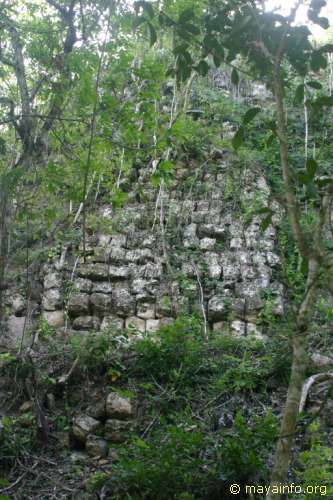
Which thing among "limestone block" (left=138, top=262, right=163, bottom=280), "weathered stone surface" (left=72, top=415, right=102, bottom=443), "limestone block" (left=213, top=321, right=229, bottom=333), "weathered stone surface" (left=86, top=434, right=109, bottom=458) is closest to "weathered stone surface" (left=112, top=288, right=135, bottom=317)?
"limestone block" (left=138, top=262, right=163, bottom=280)

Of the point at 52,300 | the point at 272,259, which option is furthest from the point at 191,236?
the point at 52,300

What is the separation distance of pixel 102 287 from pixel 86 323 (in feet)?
1.85

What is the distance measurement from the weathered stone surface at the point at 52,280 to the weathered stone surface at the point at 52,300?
6 cm

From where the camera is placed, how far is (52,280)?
6523 mm

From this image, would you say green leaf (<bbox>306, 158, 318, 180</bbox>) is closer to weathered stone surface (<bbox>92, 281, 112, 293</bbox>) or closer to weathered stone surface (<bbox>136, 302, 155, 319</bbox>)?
weathered stone surface (<bbox>136, 302, 155, 319</bbox>)

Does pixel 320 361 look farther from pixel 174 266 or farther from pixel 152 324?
pixel 174 266

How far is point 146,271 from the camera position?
6684 mm

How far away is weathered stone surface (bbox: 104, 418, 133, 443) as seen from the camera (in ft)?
13.7

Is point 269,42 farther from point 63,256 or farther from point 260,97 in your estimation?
point 260,97

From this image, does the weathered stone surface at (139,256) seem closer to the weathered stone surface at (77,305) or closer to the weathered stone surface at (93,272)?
the weathered stone surface at (93,272)

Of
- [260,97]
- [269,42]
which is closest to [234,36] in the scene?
[269,42]

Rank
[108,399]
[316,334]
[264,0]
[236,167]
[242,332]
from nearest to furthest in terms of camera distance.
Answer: [264,0]
[108,399]
[316,334]
[242,332]
[236,167]

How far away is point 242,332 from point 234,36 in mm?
3932

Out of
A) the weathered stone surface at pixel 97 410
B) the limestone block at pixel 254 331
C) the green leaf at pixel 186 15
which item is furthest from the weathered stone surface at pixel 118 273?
the green leaf at pixel 186 15
